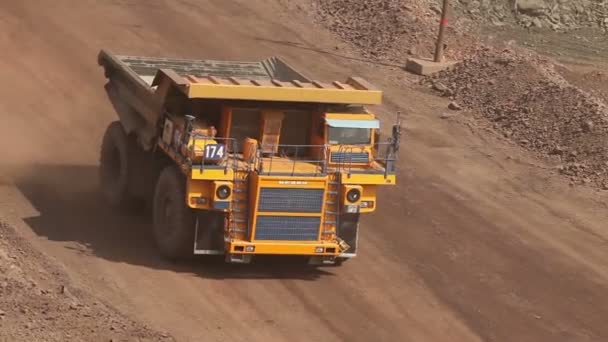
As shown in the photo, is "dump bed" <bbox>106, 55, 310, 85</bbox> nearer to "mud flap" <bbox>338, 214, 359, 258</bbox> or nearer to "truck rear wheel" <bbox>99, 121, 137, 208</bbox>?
"truck rear wheel" <bbox>99, 121, 137, 208</bbox>

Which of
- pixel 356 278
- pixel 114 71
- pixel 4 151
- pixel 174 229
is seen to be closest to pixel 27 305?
pixel 174 229

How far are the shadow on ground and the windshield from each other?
1.72 meters

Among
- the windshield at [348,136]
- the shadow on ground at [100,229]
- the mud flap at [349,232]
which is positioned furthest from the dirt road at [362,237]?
the windshield at [348,136]

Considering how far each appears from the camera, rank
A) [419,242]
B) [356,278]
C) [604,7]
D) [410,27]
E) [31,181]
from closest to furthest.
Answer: [356,278] < [419,242] < [31,181] < [410,27] < [604,7]

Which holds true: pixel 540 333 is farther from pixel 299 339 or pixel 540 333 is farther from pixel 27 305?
pixel 27 305

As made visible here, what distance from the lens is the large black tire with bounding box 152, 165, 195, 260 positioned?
17141 mm

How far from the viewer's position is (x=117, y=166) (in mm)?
20000

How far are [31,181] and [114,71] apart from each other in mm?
2197

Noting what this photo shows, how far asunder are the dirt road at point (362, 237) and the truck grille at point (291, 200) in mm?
995

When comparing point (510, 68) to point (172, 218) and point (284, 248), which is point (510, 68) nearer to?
point (284, 248)

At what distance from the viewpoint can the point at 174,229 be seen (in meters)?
17.3

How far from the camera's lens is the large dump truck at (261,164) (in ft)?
55.0

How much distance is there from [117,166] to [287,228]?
4.06 m

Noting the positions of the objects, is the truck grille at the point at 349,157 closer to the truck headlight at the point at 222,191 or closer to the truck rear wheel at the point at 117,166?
the truck headlight at the point at 222,191
